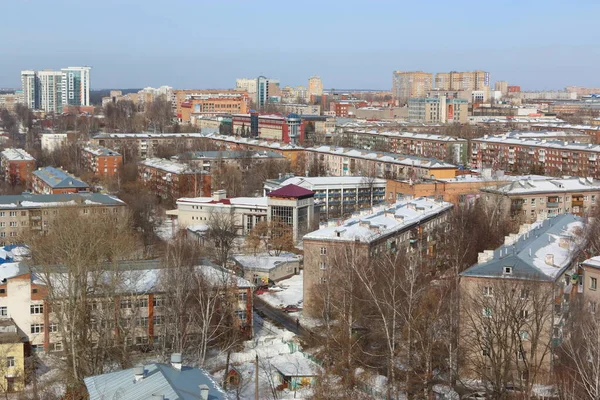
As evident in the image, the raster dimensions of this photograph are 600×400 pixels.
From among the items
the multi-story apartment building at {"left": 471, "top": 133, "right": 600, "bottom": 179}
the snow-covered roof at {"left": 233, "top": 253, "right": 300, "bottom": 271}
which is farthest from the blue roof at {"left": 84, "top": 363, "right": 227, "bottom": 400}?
the multi-story apartment building at {"left": 471, "top": 133, "right": 600, "bottom": 179}

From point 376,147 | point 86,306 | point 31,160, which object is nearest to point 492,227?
point 86,306

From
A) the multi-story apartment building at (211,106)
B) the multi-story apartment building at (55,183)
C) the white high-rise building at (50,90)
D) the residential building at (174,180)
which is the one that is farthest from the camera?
the white high-rise building at (50,90)

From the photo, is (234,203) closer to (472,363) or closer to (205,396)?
(472,363)

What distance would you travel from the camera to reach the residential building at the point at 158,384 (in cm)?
575

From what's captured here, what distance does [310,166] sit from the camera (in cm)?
2684

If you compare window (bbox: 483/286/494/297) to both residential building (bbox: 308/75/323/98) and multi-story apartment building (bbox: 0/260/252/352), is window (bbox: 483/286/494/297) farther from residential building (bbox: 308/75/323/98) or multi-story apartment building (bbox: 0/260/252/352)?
residential building (bbox: 308/75/323/98)

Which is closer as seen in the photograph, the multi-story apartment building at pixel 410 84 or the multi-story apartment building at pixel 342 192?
the multi-story apartment building at pixel 342 192

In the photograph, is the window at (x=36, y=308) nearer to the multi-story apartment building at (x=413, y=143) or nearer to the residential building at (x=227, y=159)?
the residential building at (x=227, y=159)

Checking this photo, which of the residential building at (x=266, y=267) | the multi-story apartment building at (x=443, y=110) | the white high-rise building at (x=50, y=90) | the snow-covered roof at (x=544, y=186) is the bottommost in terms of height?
the residential building at (x=266, y=267)

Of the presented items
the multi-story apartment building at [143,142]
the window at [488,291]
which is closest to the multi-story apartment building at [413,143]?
the multi-story apartment building at [143,142]

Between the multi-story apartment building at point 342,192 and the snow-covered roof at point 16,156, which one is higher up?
the snow-covered roof at point 16,156

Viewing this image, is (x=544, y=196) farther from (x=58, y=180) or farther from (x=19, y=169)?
(x=19, y=169)

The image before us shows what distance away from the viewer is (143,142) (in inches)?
1261

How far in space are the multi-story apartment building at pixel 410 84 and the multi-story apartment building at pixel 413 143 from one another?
33.6 m
